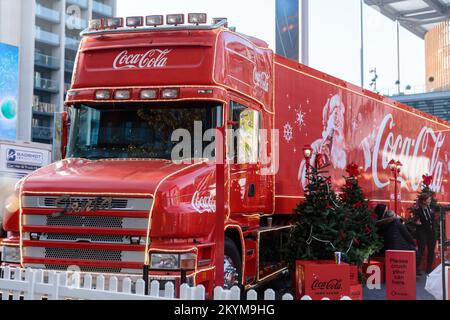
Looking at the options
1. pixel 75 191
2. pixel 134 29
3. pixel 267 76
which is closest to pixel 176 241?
pixel 75 191

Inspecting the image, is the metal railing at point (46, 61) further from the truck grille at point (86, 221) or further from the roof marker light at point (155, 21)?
the truck grille at point (86, 221)

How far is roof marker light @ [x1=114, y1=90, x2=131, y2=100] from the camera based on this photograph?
7.89 metres

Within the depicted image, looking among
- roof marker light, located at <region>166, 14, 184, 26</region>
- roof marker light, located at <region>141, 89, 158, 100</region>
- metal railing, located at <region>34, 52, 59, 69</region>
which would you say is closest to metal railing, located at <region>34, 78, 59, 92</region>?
metal railing, located at <region>34, 52, 59, 69</region>

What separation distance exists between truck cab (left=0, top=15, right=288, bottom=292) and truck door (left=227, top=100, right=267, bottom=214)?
0.02 meters

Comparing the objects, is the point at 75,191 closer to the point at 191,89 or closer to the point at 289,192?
the point at 191,89

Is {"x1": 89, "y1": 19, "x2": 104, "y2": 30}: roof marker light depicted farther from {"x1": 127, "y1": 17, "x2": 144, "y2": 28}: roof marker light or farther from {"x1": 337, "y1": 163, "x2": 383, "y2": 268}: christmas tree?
{"x1": 337, "y1": 163, "x2": 383, "y2": 268}: christmas tree

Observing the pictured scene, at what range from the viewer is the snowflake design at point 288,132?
1020 cm

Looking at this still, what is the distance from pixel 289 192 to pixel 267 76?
211 cm

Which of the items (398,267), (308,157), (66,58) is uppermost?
(66,58)

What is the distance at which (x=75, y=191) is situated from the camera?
22.7 feet

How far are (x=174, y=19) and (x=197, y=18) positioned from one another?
0.33 meters

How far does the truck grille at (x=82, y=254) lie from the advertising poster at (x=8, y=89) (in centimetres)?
4029

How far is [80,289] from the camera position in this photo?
234 inches
